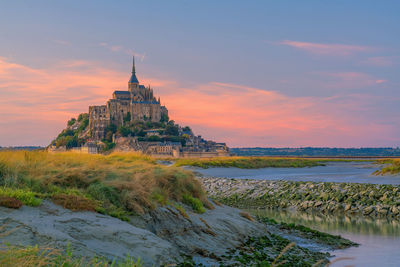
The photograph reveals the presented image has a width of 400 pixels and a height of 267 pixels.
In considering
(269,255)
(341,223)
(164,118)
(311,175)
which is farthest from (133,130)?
(269,255)

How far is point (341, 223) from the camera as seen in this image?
1728cm

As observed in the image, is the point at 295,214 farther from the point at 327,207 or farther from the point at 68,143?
the point at 68,143

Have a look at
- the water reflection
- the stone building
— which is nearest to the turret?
the stone building

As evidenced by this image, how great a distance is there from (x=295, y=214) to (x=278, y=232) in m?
6.23

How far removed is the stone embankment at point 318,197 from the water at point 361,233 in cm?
131

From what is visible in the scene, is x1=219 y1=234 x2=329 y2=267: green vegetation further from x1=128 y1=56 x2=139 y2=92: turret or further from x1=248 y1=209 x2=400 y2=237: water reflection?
x1=128 y1=56 x2=139 y2=92: turret

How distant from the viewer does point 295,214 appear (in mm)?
20141

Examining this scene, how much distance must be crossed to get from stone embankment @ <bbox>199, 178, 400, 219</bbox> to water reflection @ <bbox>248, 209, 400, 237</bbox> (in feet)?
3.73

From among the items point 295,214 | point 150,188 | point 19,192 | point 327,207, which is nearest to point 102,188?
point 150,188

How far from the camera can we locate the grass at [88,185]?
936cm

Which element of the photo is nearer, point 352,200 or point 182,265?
point 182,265

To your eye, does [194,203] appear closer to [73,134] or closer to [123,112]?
[123,112]

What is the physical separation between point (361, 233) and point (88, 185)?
1012 cm

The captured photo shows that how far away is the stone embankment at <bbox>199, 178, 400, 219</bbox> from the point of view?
1986 cm
